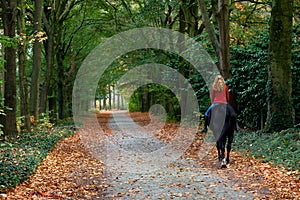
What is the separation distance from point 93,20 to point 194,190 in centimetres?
2279

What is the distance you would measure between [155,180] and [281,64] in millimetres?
7012

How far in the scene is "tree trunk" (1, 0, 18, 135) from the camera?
12305 millimetres

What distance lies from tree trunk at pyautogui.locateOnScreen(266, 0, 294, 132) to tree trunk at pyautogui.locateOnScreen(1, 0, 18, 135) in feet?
29.0

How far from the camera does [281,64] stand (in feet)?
43.0

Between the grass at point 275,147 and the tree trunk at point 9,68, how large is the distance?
785 cm

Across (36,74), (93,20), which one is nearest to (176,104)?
(93,20)

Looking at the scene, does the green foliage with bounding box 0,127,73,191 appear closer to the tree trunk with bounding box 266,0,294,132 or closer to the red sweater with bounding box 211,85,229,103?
the red sweater with bounding box 211,85,229,103

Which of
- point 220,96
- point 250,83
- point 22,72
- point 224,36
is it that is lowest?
point 220,96

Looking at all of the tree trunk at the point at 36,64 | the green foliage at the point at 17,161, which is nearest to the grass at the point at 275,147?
the green foliage at the point at 17,161

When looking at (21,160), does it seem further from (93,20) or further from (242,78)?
(93,20)

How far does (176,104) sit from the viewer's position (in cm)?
2634

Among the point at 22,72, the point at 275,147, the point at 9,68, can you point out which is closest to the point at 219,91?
the point at 275,147

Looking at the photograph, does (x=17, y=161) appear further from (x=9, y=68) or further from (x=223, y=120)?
(x=223, y=120)

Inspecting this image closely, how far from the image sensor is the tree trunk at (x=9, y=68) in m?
12.3
